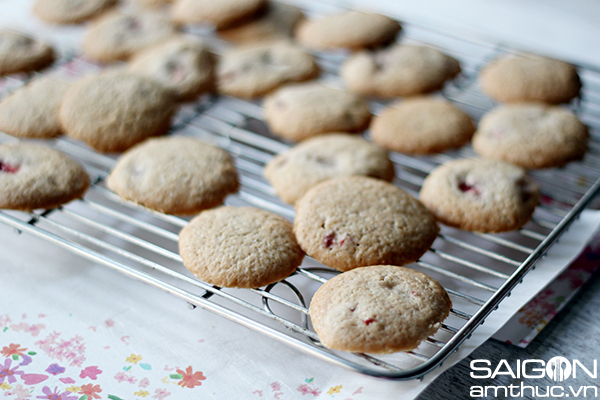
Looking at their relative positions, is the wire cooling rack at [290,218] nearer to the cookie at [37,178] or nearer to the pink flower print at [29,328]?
the cookie at [37,178]

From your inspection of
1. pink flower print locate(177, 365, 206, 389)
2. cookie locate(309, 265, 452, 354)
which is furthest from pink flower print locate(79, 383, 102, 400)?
cookie locate(309, 265, 452, 354)

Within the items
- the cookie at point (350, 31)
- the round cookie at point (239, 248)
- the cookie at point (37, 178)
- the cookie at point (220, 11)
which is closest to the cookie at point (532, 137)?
the cookie at point (350, 31)

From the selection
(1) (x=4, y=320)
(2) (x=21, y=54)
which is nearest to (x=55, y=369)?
(1) (x=4, y=320)

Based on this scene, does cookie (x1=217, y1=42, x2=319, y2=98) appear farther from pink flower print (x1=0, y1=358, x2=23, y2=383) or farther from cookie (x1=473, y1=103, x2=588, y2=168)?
pink flower print (x1=0, y1=358, x2=23, y2=383)

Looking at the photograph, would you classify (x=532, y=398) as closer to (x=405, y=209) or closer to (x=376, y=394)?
(x=376, y=394)

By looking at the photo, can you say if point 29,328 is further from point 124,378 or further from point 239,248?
point 239,248
